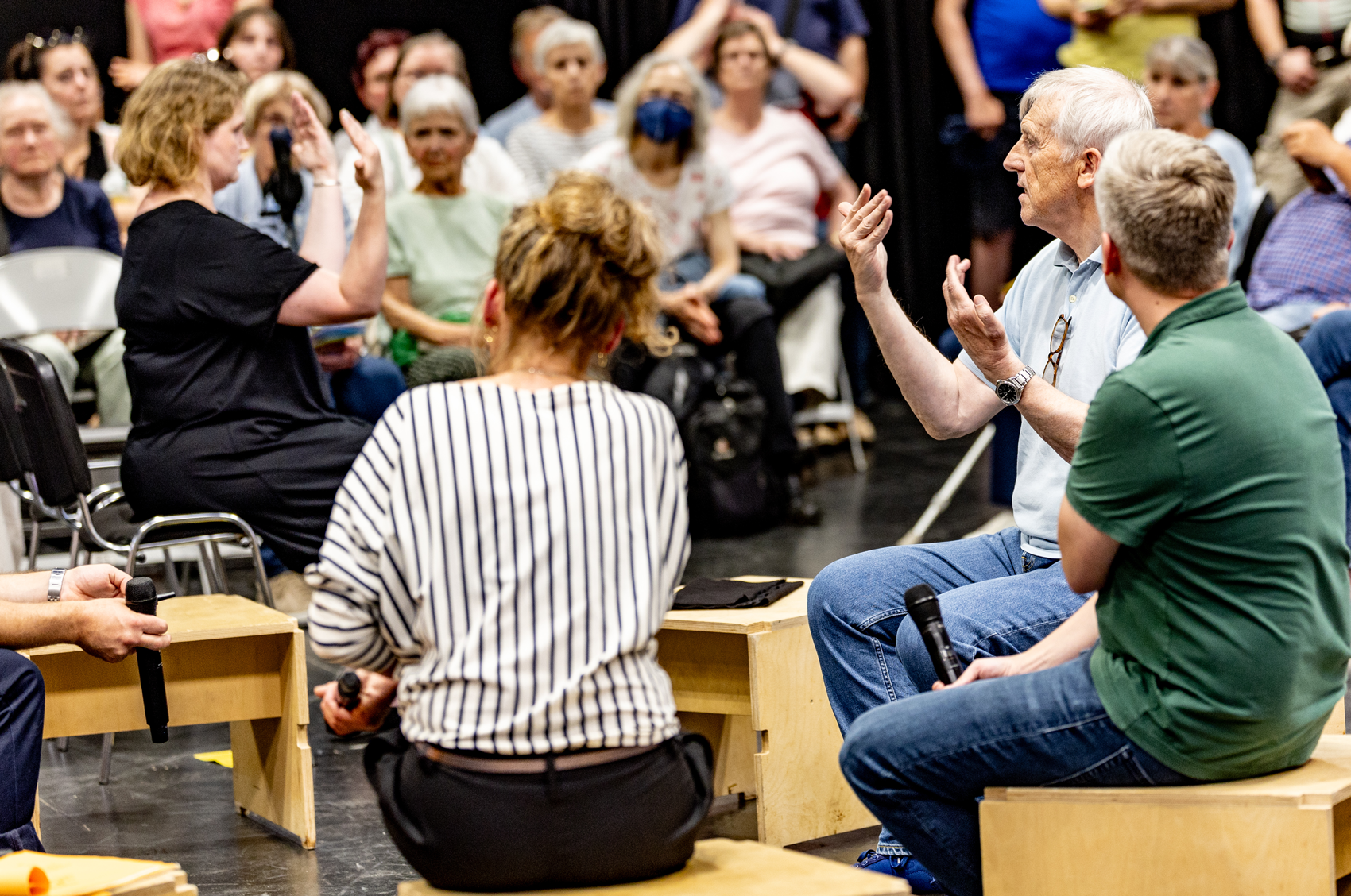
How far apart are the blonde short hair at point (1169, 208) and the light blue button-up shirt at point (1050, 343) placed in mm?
434

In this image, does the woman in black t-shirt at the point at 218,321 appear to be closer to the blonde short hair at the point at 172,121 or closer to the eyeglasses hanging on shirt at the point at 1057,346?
the blonde short hair at the point at 172,121

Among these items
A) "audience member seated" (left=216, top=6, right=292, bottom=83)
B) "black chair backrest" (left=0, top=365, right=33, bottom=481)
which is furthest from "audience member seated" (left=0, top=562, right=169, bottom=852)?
"audience member seated" (left=216, top=6, right=292, bottom=83)

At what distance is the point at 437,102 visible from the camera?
4582mm

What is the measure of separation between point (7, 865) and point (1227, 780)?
1.31 m

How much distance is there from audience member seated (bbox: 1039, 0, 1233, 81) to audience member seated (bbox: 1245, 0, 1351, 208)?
252mm

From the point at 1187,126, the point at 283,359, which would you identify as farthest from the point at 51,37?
the point at 1187,126

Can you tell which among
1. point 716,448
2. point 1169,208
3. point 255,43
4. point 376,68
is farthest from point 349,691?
point 376,68

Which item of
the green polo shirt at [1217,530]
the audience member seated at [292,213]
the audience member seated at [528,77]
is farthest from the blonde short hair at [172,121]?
the audience member seated at [528,77]

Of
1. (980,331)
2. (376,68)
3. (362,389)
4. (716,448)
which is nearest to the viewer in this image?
Answer: (980,331)

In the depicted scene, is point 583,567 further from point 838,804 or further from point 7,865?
point 838,804

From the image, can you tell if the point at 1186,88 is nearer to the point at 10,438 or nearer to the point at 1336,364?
the point at 1336,364

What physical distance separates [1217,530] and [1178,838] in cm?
36

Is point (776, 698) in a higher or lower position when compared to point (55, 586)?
lower

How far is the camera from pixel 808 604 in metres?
2.32
